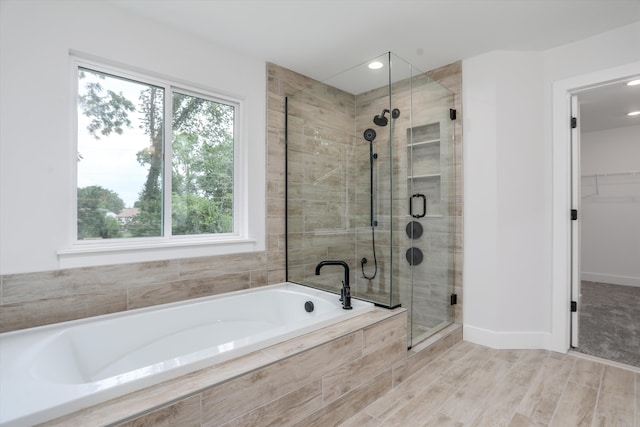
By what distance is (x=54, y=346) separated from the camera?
1.64 metres

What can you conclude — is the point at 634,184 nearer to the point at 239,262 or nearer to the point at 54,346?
the point at 239,262

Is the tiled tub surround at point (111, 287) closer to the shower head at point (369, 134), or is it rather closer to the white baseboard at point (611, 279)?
the shower head at point (369, 134)

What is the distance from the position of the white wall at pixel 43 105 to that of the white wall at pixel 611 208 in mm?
6159

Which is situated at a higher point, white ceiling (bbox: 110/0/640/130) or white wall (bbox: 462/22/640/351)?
white ceiling (bbox: 110/0/640/130)

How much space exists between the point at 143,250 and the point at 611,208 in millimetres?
6236

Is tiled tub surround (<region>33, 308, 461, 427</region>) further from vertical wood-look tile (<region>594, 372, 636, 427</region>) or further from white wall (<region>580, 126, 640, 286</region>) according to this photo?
white wall (<region>580, 126, 640, 286</region>)

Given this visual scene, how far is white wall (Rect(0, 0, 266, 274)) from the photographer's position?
1.75m

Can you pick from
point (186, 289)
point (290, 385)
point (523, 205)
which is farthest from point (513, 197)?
point (186, 289)

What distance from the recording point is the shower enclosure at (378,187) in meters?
2.45

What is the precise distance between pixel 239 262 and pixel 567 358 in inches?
107

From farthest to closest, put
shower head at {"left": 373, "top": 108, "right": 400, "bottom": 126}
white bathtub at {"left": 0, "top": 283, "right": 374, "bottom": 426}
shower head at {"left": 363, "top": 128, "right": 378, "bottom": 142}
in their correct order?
shower head at {"left": 363, "top": 128, "right": 378, "bottom": 142} → shower head at {"left": 373, "top": 108, "right": 400, "bottom": 126} → white bathtub at {"left": 0, "top": 283, "right": 374, "bottom": 426}

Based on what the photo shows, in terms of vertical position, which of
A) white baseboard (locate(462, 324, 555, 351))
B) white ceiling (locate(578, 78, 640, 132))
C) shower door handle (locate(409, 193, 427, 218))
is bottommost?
white baseboard (locate(462, 324, 555, 351))

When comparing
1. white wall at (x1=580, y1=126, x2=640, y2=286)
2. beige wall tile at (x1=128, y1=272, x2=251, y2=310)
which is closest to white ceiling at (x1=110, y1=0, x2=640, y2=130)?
beige wall tile at (x1=128, y1=272, x2=251, y2=310)

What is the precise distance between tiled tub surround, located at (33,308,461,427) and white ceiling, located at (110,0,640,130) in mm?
2050
